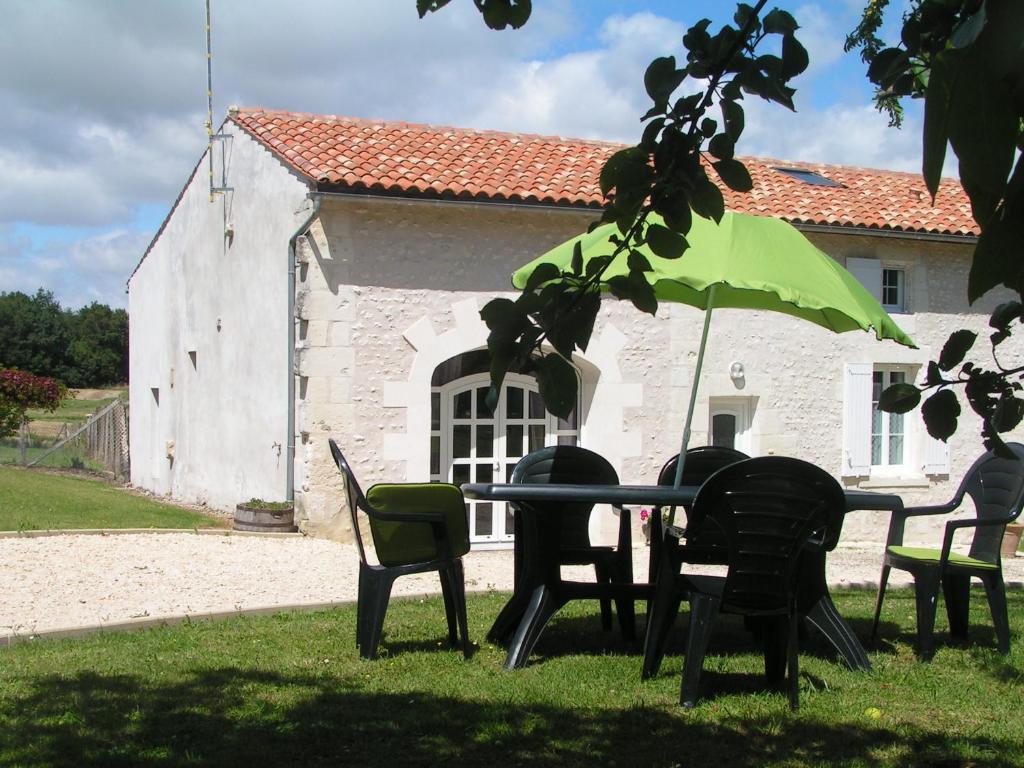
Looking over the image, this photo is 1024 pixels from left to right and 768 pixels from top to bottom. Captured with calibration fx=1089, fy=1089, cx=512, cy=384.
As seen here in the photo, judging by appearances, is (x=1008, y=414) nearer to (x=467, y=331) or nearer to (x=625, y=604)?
(x=625, y=604)

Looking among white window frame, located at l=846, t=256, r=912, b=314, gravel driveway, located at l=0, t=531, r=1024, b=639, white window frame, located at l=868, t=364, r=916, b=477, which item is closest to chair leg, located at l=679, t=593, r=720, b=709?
gravel driveway, located at l=0, t=531, r=1024, b=639

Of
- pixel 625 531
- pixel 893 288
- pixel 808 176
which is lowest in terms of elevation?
pixel 625 531

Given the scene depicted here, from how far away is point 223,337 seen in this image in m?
14.9

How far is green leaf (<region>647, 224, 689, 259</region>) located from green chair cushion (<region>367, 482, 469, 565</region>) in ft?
10.3

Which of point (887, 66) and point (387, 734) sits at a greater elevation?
point (887, 66)

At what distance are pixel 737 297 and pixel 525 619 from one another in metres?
2.63

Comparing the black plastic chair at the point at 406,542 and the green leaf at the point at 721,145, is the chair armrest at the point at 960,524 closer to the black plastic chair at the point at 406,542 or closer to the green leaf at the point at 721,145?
the black plastic chair at the point at 406,542

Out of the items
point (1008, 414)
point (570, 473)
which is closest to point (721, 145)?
point (1008, 414)

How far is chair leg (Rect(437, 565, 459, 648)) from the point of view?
18.1 ft

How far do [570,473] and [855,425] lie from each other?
785 centimetres

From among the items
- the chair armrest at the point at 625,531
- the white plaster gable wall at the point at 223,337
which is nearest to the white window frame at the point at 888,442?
the white plaster gable wall at the point at 223,337

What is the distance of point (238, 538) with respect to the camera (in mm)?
11250

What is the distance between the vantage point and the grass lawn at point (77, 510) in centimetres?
1202

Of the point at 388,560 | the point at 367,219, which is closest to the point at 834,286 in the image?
the point at 388,560
